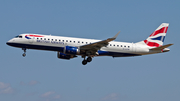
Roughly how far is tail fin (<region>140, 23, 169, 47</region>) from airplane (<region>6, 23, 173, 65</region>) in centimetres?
113

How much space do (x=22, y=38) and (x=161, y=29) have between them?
23.9m

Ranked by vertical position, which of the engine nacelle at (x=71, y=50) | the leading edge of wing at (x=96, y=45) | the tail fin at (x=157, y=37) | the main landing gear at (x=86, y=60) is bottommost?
the main landing gear at (x=86, y=60)

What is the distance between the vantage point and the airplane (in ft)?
172

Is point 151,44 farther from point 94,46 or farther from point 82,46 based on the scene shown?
point 82,46

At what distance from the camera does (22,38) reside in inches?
2110

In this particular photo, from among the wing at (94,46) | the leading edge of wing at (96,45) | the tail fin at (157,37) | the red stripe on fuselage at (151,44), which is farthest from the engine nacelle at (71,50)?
the red stripe on fuselage at (151,44)

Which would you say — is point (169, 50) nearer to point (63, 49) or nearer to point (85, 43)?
point (85, 43)

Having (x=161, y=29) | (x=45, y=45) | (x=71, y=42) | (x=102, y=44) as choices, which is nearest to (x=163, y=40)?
(x=161, y=29)

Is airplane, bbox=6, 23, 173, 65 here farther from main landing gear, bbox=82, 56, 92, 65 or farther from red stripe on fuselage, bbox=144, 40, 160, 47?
red stripe on fuselage, bbox=144, 40, 160, 47

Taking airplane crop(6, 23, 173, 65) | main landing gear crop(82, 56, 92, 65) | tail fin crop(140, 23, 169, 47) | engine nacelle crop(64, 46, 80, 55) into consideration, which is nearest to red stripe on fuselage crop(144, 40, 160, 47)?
tail fin crop(140, 23, 169, 47)

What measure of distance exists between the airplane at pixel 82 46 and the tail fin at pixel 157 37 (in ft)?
3.71

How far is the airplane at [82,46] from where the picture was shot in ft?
172

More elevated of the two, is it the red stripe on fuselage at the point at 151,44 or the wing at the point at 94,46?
the red stripe on fuselage at the point at 151,44

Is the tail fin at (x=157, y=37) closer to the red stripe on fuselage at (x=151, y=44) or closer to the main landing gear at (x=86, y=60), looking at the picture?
the red stripe on fuselage at (x=151, y=44)
